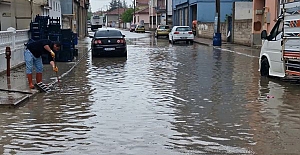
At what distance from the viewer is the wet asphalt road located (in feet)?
21.9

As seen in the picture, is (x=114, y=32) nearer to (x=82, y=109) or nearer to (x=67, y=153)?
(x=82, y=109)

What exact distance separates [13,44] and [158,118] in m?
10.5

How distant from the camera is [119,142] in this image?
6.86m

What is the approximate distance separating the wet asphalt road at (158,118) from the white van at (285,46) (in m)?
0.43

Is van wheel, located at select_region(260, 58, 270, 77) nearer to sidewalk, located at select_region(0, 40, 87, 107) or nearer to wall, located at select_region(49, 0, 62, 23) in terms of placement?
sidewalk, located at select_region(0, 40, 87, 107)

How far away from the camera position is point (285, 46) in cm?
1304

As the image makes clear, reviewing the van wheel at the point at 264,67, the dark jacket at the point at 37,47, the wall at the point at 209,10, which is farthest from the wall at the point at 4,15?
the wall at the point at 209,10

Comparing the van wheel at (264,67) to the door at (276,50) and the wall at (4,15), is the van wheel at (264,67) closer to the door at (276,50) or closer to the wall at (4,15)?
the door at (276,50)

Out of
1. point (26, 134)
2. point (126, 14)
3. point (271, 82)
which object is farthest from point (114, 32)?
point (126, 14)

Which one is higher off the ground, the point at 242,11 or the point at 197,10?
the point at 197,10

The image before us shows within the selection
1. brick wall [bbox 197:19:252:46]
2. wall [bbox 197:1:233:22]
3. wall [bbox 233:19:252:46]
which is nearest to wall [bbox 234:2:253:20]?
brick wall [bbox 197:19:252:46]

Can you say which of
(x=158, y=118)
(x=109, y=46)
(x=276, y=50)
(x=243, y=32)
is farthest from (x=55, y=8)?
(x=158, y=118)

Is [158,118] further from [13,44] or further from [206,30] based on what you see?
[206,30]

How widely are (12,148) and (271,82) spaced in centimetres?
903
